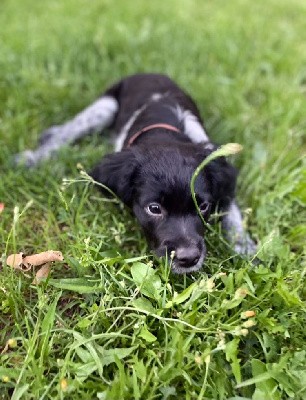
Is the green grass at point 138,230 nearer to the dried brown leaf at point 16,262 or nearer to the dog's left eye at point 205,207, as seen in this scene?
the dried brown leaf at point 16,262

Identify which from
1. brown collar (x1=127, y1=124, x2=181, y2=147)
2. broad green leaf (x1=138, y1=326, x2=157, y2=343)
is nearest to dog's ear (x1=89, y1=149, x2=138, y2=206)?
brown collar (x1=127, y1=124, x2=181, y2=147)

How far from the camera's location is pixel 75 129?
475 cm

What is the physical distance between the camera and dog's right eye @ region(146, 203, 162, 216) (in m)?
3.31

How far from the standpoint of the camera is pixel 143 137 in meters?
3.94

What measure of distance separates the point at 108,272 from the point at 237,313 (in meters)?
0.75

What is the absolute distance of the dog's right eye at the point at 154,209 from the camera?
10.8 ft

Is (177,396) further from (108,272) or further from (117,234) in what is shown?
(117,234)

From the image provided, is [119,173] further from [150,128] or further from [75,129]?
[75,129]

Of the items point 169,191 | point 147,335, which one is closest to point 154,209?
point 169,191

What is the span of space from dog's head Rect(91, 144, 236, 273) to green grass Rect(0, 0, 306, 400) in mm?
177

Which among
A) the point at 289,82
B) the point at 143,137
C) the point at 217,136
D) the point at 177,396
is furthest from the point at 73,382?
the point at 289,82

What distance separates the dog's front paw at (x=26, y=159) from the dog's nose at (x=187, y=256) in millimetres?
1802

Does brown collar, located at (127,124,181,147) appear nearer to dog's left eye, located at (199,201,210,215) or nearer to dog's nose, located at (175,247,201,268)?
dog's left eye, located at (199,201,210,215)

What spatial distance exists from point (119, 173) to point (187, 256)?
0.79m
